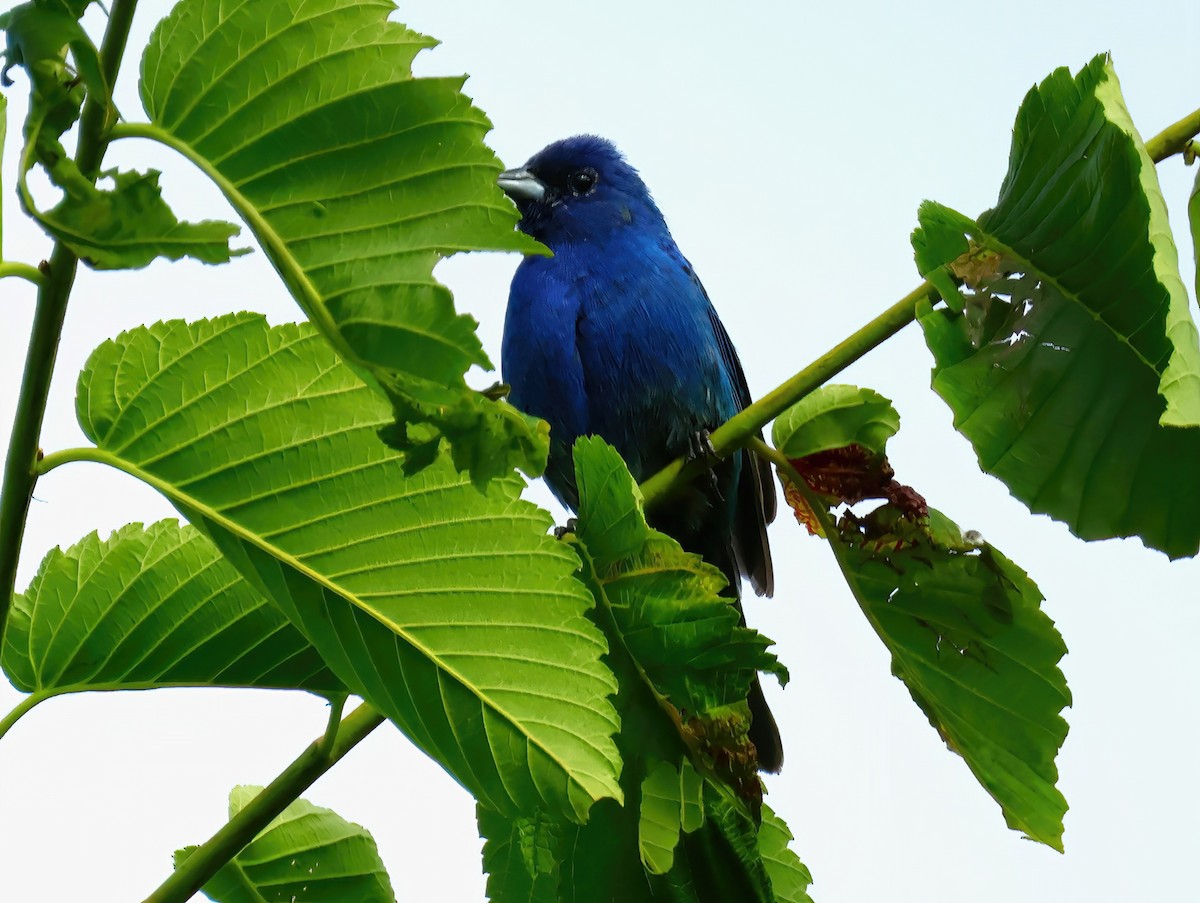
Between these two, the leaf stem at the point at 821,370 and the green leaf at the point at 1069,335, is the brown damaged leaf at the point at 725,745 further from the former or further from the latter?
the green leaf at the point at 1069,335

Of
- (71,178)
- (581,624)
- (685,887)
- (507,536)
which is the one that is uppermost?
(71,178)

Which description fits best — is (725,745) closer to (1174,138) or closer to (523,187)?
(1174,138)

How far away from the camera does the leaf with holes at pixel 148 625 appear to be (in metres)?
1.74

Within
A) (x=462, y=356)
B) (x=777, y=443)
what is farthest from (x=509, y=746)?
(x=777, y=443)

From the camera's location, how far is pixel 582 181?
224 inches

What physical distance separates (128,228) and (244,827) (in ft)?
2.30

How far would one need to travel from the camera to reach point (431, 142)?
1300 mm

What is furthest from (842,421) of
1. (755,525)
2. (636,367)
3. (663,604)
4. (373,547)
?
(755,525)

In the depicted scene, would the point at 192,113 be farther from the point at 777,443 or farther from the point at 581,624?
the point at 777,443

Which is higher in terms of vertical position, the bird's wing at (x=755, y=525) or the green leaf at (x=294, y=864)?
the bird's wing at (x=755, y=525)

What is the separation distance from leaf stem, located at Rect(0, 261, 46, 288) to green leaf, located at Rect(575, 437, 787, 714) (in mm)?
828

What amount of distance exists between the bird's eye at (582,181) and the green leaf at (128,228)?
4519 mm

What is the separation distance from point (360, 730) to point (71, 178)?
81 centimetres

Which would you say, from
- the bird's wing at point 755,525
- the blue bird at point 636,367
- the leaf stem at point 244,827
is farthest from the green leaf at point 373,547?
the bird's wing at point 755,525
